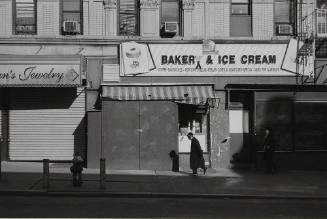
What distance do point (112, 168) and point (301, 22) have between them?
9.10 m

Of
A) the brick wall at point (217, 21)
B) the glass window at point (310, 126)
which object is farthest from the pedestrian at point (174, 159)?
the glass window at point (310, 126)

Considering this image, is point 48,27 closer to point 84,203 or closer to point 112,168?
point 112,168

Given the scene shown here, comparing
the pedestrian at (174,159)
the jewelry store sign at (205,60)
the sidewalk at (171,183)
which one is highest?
the jewelry store sign at (205,60)

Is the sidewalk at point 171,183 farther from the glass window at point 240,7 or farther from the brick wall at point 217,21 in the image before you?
the glass window at point 240,7

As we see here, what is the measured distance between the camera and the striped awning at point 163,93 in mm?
20297

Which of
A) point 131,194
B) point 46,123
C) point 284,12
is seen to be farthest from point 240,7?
point 131,194

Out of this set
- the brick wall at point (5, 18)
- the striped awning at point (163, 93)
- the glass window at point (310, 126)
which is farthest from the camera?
the glass window at point (310, 126)

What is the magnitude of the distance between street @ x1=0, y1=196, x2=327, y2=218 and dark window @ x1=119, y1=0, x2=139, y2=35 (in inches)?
318

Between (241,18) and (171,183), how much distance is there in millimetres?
7633

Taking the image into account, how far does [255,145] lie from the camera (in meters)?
21.0

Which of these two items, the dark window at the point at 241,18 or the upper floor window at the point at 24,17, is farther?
the dark window at the point at 241,18

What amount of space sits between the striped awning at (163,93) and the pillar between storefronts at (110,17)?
2.12m

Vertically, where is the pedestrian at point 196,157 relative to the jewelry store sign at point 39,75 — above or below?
below

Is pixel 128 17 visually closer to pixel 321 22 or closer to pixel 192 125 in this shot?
pixel 192 125
